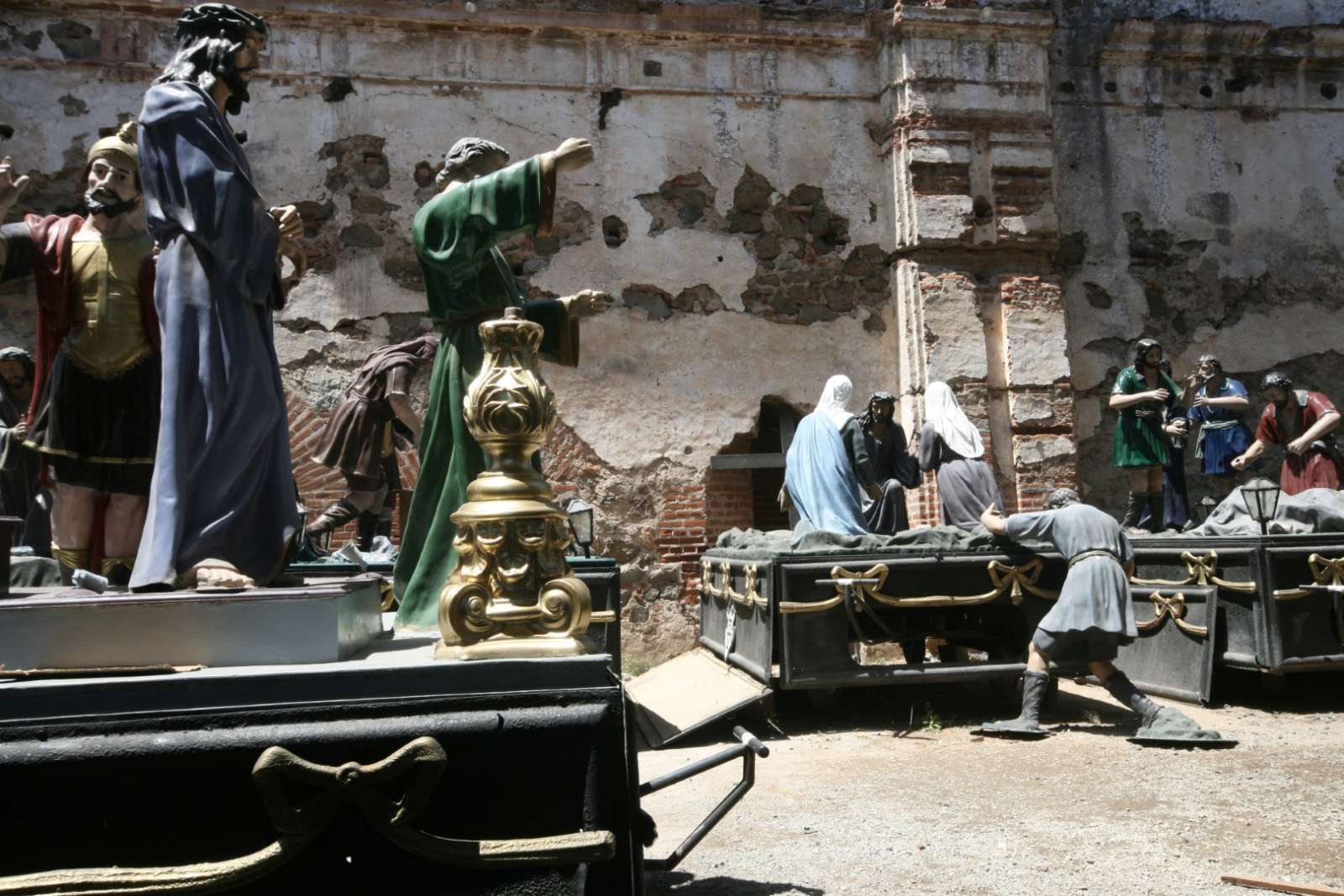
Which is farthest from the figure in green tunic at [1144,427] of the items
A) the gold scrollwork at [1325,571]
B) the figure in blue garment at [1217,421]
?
the gold scrollwork at [1325,571]

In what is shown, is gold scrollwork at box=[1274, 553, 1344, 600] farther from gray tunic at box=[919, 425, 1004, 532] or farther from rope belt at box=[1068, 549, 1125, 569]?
gray tunic at box=[919, 425, 1004, 532]

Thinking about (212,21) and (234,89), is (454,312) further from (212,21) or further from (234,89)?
(212,21)

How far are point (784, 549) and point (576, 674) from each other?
435 cm

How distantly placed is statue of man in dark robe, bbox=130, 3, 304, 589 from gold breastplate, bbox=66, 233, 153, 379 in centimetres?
52

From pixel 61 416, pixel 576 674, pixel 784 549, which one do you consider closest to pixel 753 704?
pixel 784 549

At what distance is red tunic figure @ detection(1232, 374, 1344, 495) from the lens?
291 inches

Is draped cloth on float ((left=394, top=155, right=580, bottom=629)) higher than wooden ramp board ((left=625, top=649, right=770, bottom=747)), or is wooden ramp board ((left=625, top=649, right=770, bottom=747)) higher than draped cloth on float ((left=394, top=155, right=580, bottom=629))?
draped cloth on float ((left=394, top=155, right=580, bottom=629))

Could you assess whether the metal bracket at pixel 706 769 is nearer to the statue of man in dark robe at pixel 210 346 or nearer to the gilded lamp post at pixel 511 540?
the gilded lamp post at pixel 511 540

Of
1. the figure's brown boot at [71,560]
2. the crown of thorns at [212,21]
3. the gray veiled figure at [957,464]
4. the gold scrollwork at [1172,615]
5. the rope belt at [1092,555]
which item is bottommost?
the gold scrollwork at [1172,615]

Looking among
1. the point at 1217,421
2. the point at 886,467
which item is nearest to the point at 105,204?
the point at 886,467

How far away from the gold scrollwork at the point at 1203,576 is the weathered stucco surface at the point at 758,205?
2.56 m

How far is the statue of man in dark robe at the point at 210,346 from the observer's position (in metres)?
2.56

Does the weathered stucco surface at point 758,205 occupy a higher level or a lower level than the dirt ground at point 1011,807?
→ higher

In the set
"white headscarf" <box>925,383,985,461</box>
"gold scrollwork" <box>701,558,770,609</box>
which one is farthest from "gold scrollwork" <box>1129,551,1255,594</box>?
"gold scrollwork" <box>701,558,770,609</box>
